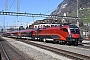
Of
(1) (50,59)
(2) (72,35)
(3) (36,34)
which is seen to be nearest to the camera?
(1) (50,59)

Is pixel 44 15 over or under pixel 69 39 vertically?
over

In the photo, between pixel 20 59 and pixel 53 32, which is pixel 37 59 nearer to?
pixel 20 59

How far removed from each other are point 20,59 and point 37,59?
140 centimetres

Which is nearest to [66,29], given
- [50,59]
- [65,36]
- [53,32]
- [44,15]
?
[65,36]

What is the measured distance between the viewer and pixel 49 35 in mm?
42344

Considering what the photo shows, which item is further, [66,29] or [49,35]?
[49,35]

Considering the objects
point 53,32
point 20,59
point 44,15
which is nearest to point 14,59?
point 20,59

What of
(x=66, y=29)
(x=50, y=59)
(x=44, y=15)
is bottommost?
(x=50, y=59)

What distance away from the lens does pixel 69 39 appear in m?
34.2

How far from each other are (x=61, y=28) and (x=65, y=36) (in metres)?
2.11

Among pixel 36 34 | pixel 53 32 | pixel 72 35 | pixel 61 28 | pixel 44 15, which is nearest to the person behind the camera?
pixel 72 35

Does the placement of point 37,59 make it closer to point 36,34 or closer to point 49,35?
point 49,35

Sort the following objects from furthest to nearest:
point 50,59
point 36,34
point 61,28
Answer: point 36,34 → point 61,28 → point 50,59

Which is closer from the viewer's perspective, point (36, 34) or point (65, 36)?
point (65, 36)
